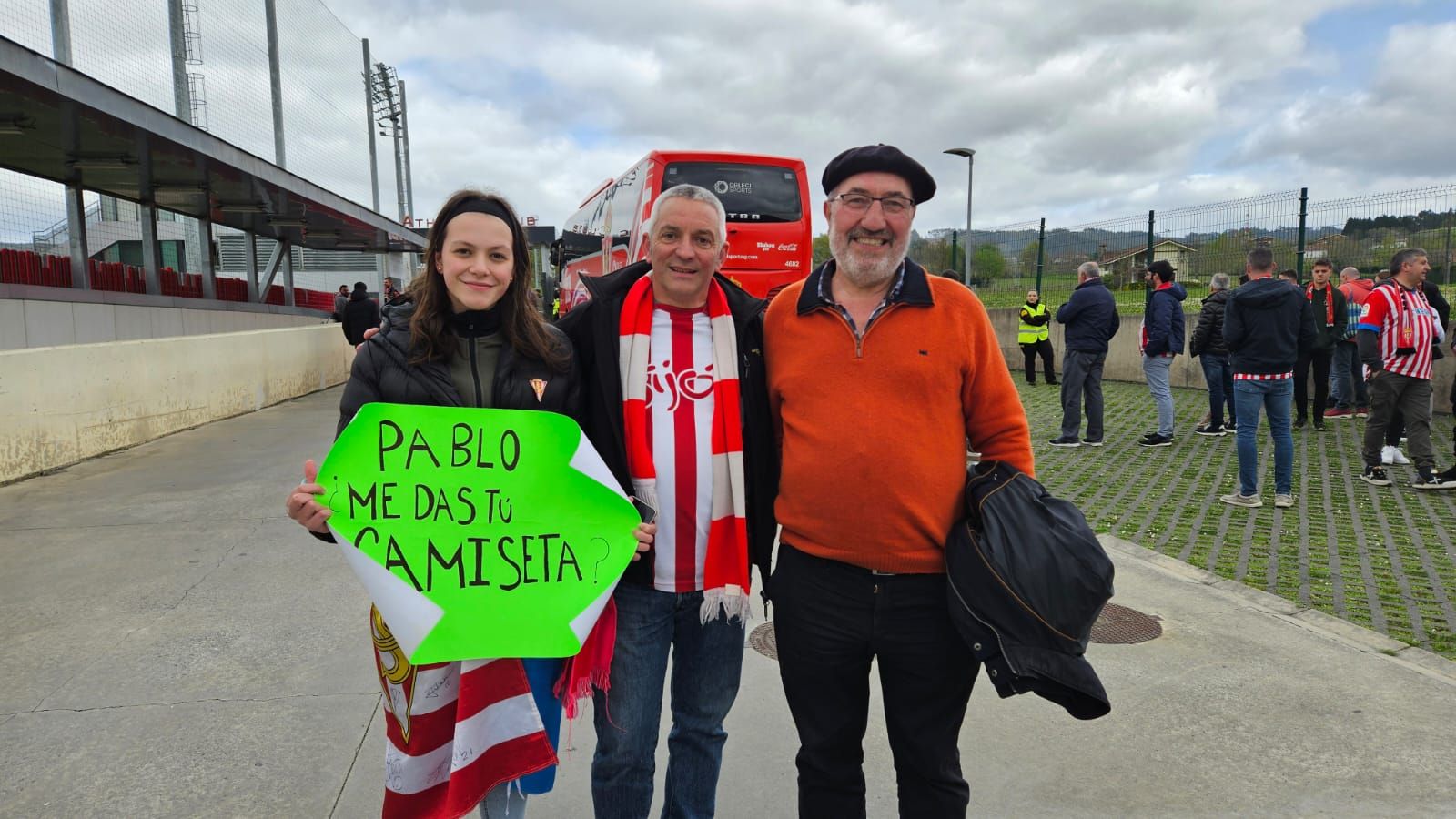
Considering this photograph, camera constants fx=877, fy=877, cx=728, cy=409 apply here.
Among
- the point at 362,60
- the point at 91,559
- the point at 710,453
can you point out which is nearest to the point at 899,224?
the point at 710,453

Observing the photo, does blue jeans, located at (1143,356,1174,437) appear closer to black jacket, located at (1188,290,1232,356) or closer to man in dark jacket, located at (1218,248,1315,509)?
black jacket, located at (1188,290,1232,356)

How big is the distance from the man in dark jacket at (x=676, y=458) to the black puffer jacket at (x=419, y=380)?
16cm

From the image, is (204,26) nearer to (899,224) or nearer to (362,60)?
(362,60)

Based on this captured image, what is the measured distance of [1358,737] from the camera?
3074 mm

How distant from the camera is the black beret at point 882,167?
2164mm

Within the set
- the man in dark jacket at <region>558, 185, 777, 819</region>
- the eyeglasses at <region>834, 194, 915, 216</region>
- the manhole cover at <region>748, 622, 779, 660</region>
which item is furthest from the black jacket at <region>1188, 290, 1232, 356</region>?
the man in dark jacket at <region>558, 185, 777, 819</region>

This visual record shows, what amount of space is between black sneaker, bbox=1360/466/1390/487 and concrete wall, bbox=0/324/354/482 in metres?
8.60

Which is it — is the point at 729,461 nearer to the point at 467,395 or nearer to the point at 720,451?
the point at 720,451

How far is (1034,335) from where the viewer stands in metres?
15.8

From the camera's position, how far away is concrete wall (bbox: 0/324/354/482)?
7590 millimetres

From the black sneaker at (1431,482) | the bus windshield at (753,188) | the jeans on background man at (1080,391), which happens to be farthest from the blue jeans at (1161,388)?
the bus windshield at (753,188)

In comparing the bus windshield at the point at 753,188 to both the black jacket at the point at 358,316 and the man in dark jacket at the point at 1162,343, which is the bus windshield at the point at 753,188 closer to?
the black jacket at the point at 358,316

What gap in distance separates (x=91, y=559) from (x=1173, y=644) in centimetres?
590

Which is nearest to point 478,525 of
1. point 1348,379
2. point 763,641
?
point 763,641
